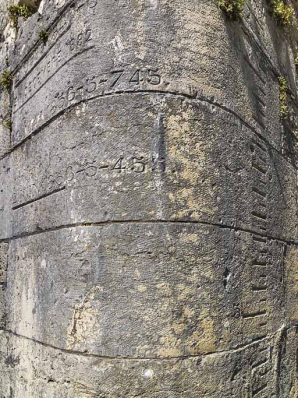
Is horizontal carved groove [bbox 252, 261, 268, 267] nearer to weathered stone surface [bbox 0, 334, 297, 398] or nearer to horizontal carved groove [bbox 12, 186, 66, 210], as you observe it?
weathered stone surface [bbox 0, 334, 297, 398]

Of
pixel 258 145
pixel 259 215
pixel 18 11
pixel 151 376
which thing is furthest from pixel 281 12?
pixel 151 376

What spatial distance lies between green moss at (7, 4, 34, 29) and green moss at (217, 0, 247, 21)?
1.48 meters

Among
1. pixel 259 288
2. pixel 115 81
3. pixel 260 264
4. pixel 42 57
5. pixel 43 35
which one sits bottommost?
pixel 259 288

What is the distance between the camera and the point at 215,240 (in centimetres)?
253

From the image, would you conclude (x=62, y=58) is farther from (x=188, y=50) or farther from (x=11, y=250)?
(x=11, y=250)

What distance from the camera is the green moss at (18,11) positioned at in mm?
3576

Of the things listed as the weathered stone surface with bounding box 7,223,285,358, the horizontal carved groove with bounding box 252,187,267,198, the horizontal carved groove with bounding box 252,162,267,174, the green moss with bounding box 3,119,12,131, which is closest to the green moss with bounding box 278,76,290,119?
the horizontal carved groove with bounding box 252,162,267,174

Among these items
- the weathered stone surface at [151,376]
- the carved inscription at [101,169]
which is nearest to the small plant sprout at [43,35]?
the carved inscription at [101,169]

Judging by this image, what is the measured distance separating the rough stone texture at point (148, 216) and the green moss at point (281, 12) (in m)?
0.74

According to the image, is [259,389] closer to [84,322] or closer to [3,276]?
[84,322]

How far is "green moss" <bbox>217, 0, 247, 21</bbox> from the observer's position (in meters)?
2.87

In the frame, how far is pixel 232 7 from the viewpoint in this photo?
2904 mm

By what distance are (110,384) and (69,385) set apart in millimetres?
259

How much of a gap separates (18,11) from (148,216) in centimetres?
210
